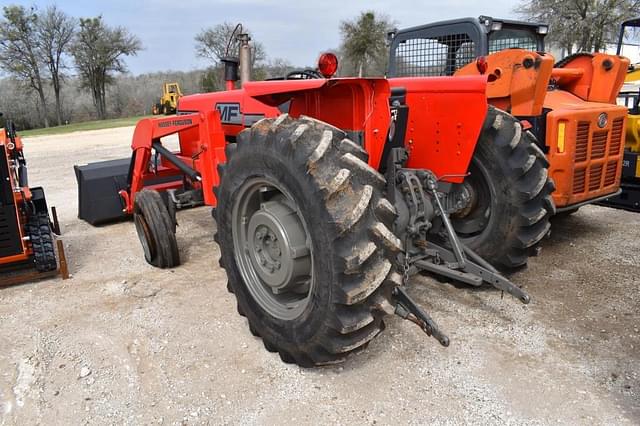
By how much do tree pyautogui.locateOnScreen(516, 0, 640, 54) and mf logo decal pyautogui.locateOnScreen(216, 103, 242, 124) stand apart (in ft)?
93.6

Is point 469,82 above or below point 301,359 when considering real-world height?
above

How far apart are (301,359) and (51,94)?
151 feet

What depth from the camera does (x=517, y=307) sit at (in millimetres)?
3904

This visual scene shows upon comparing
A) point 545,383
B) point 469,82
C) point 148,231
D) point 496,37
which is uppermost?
point 496,37

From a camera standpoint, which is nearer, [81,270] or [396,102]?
[396,102]

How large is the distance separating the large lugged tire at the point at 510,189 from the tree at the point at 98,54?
141ft

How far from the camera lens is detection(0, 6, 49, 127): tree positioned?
3628cm

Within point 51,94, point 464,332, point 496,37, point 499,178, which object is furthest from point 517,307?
point 51,94

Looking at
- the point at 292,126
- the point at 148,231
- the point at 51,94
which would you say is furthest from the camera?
the point at 51,94

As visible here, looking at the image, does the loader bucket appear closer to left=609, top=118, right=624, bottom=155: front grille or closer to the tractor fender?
the tractor fender

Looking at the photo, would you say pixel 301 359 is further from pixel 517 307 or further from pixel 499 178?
pixel 499 178

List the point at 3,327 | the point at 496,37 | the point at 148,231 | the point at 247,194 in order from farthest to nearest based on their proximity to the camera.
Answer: the point at 496,37
the point at 148,231
the point at 3,327
the point at 247,194

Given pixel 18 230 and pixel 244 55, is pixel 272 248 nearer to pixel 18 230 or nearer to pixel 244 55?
pixel 244 55

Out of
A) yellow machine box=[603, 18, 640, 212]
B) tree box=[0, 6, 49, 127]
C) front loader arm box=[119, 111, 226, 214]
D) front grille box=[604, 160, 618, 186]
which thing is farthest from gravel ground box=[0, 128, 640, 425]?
tree box=[0, 6, 49, 127]
